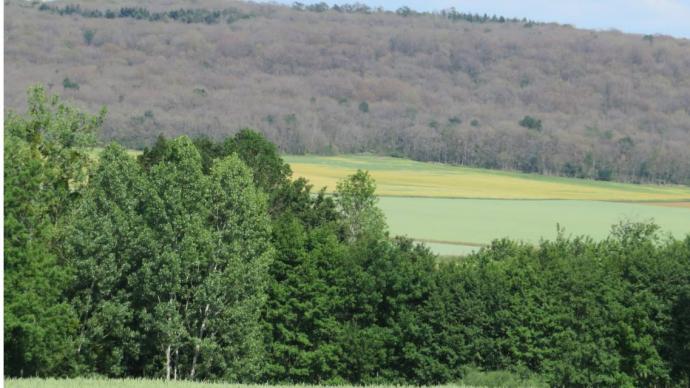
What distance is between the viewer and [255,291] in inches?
2288

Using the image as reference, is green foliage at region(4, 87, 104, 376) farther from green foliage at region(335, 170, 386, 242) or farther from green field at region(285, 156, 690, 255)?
green field at region(285, 156, 690, 255)

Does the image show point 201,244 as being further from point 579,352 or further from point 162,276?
point 579,352

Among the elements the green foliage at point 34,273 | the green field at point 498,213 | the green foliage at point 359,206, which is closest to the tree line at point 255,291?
the green foliage at point 34,273

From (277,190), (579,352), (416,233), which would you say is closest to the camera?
(579,352)

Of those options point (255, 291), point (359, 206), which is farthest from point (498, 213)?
point (255, 291)

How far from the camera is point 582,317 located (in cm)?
6631

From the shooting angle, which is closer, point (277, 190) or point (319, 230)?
point (319, 230)

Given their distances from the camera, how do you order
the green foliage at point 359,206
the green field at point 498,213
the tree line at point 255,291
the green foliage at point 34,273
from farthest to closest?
1. the green field at point 498,213
2. the green foliage at point 359,206
3. the tree line at point 255,291
4. the green foliage at point 34,273

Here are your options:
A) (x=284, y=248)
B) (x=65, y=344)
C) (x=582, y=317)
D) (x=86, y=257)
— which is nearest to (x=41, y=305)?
(x=65, y=344)

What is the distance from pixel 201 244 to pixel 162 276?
117 inches

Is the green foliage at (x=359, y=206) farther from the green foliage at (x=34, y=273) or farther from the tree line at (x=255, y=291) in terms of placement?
the green foliage at (x=34, y=273)

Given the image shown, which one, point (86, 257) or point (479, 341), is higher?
point (86, 257)

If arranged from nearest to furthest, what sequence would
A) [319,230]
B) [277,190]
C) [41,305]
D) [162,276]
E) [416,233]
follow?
[41,305]
[162,276]
[319,230]
[277,190]
[416,233]

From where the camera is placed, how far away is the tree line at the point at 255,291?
5078 centimetres
